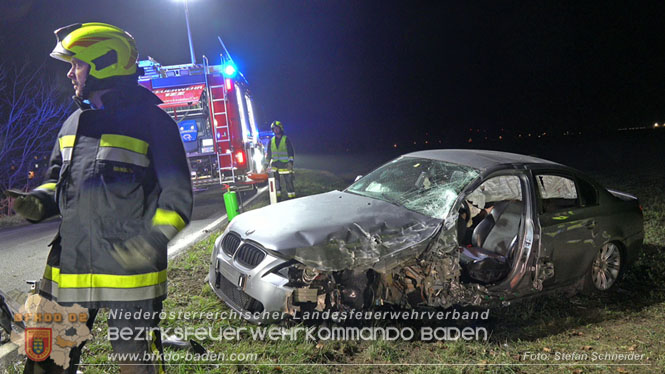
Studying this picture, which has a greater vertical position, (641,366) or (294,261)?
(294,261)

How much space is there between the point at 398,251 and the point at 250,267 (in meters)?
1.19

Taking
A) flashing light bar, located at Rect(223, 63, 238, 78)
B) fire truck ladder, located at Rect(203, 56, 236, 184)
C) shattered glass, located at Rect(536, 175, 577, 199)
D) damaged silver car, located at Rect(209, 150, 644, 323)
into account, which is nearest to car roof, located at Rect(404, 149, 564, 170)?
damaged silver car, located at Rect(209, 150, 644, 323)

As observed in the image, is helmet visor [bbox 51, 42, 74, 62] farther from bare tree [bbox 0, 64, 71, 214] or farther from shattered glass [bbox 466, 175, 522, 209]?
bare tree [bbox 0, 64, 71, 214]

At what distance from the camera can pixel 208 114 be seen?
9.94 meters

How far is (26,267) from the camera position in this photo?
5.14 meters

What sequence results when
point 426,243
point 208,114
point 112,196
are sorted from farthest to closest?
point 208,114 < point 426,243 < point 112,196

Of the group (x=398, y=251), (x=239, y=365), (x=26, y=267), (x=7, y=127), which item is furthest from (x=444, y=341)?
(x=7, y=127)

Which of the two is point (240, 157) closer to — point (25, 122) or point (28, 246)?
point (28, 246)

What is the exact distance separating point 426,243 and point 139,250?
2.21m

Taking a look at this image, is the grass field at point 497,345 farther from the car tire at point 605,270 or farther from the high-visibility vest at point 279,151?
the high-visibility vest at point 279,151

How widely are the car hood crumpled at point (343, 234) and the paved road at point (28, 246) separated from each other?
815 mm

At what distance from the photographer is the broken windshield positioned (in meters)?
3.73

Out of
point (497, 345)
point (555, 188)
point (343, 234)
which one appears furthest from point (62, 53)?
point (555, 188)

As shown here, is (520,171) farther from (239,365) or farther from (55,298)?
(55,298)
